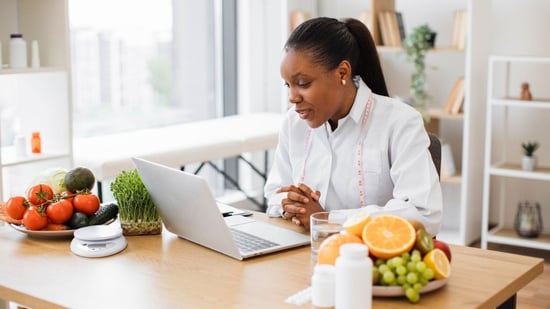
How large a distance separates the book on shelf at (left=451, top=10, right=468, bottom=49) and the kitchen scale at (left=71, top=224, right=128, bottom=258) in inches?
115

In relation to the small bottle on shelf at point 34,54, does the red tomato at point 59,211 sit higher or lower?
lower

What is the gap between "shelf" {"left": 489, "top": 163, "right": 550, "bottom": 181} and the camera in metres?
4.43

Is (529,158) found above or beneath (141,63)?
beneath

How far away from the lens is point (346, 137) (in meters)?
2.49

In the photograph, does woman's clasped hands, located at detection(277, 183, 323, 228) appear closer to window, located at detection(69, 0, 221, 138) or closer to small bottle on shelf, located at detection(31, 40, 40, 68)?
small bottle on shelf, located at detection(31, 40, 40, 68)

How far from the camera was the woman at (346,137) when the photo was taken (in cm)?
229

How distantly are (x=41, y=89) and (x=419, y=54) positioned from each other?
82.2 inches

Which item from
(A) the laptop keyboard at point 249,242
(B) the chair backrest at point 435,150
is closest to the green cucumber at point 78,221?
(A) the laptop keyboard at point 249,242

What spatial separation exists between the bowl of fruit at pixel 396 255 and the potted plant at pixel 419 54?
2.89 metres

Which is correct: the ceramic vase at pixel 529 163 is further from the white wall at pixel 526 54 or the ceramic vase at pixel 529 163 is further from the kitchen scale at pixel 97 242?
the kitchen scale at pixel 97 242

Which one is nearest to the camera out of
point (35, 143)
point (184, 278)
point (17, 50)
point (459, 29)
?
point (184, 278)

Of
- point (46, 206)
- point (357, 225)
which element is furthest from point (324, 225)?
point (46, 206)

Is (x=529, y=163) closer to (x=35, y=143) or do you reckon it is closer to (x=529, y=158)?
(x=529, y=158)

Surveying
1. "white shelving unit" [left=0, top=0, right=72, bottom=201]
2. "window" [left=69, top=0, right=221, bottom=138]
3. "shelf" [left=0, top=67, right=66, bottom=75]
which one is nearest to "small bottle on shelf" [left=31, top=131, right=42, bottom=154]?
"white shelving unit" [left=0, top=0, right=72, bottom=201]
